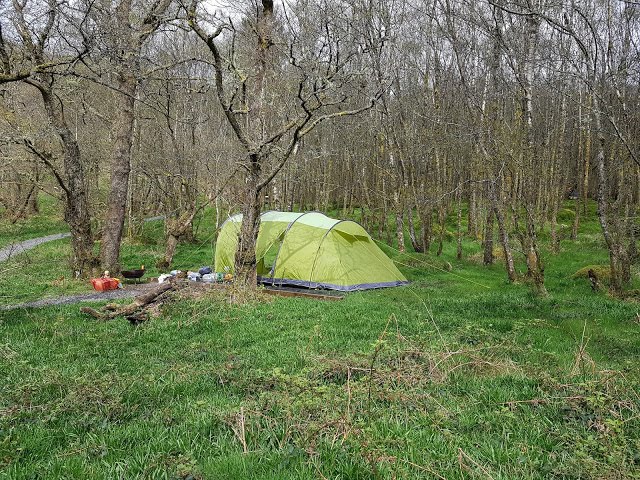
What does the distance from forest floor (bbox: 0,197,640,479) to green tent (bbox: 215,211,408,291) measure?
3.82 meters

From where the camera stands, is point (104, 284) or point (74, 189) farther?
point (74, 189)

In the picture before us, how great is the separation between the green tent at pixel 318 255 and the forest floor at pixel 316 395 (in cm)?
382

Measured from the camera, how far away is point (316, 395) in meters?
4.25

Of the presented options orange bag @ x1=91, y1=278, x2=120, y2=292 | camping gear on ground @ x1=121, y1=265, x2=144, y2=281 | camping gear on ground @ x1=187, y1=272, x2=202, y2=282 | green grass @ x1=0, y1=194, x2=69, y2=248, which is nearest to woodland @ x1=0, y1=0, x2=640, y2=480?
orange bag @ x1=91, y1=278, x2=120, y2=292

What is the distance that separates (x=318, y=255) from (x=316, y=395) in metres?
→ 8.96

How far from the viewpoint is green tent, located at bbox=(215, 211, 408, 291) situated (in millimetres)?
13000

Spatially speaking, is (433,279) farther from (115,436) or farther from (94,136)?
(94,136)

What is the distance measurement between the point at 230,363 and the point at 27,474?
2.83 meters

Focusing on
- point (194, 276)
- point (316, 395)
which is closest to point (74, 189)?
point (194, 276)

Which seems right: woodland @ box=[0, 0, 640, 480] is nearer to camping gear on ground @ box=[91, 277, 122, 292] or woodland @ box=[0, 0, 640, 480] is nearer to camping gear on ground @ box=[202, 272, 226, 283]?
camping gear on ground @ box=[91, 277, 122, 292]

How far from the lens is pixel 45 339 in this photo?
271 inches

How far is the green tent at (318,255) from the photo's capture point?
42.7ft

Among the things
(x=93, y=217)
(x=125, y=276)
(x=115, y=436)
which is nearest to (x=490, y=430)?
(x=115, y=436)

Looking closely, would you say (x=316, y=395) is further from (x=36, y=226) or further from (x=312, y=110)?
(x=36, y=226)
